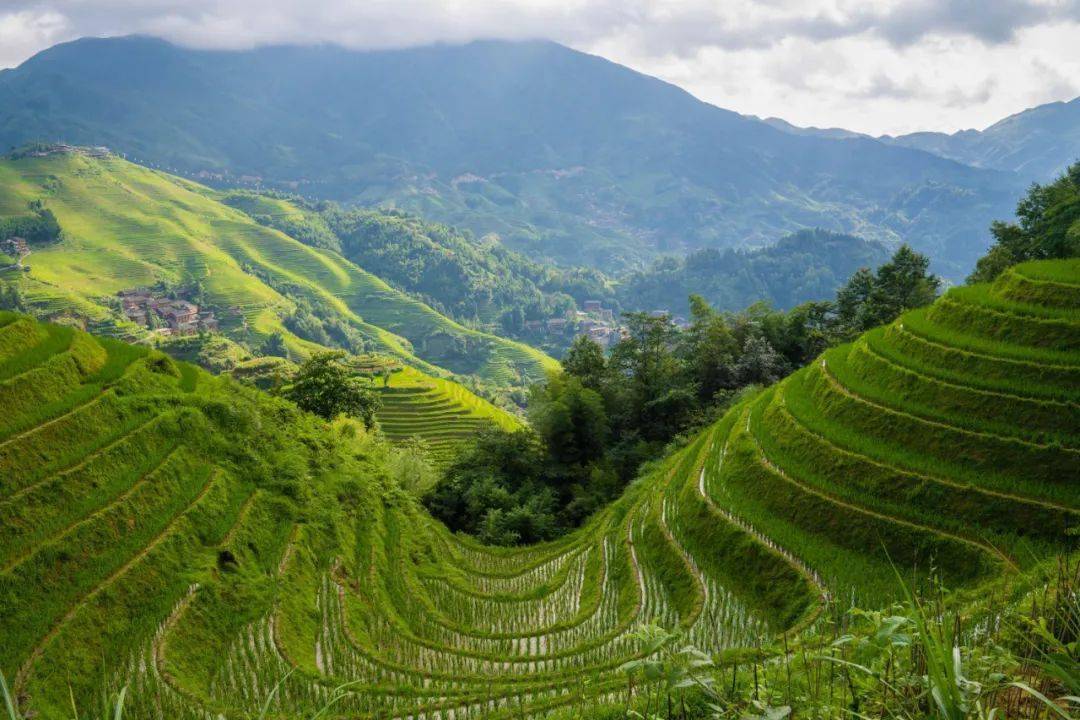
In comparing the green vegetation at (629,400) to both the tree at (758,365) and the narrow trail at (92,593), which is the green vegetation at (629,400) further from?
the narrow trail at (92,593)

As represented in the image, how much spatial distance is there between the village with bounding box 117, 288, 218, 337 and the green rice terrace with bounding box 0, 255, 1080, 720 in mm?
130106

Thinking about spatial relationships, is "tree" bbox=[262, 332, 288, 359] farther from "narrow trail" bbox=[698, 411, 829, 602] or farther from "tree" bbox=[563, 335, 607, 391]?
"narrow trail" bbox=[698, 411, 829, 602]

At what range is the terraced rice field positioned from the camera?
7381 centimetres

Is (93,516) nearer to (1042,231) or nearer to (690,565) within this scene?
(690,565)

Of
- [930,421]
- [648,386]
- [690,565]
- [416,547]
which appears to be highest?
[930,421]

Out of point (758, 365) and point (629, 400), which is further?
point (629, 400)

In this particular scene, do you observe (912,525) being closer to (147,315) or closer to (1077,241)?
(1077,241)

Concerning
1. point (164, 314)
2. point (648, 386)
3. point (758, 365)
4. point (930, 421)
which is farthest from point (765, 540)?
point (164, 314)

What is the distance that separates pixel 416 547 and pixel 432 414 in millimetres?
56858

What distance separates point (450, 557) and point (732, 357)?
26.2 m

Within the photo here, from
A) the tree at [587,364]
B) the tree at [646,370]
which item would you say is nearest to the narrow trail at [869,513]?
the tree at [646,370]

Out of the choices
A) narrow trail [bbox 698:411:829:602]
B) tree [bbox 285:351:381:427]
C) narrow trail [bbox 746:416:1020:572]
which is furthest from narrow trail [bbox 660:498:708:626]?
tree [bbox 285:351:381:427]

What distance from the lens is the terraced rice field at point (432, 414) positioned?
73812 mm

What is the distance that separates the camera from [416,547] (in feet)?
72.5
